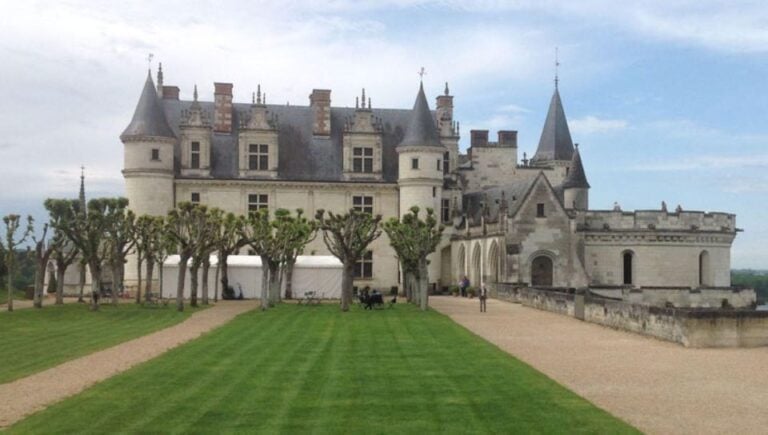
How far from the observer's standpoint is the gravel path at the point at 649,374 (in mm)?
11727

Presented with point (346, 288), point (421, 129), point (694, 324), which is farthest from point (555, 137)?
point (694, 324)

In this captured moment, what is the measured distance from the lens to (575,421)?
11352 mm

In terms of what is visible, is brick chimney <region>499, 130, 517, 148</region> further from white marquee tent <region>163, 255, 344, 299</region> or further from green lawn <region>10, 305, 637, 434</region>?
green lawn <region>10, 305, 637, 434</region>

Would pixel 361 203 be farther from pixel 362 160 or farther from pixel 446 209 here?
pixel 446 209

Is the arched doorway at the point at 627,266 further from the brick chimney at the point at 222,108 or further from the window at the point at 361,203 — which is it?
the brick chimney at the point at 222,108

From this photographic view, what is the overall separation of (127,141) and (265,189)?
7.68 m

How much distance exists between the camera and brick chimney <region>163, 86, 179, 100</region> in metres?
51.0

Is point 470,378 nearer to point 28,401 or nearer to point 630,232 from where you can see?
point 28,401

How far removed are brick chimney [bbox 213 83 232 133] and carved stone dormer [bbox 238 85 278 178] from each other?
4.46 ft

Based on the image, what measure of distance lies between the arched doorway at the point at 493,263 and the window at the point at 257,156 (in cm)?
1369

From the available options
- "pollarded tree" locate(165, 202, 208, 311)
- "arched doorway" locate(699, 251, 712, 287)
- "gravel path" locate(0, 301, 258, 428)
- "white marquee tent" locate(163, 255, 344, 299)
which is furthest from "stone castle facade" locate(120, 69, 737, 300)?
"gravel path" locate(0, 301, 258, 428)

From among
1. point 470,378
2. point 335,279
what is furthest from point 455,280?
point 470,378

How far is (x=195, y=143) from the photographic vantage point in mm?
47125

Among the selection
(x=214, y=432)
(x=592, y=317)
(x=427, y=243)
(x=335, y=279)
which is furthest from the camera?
(x=335, y=279)
